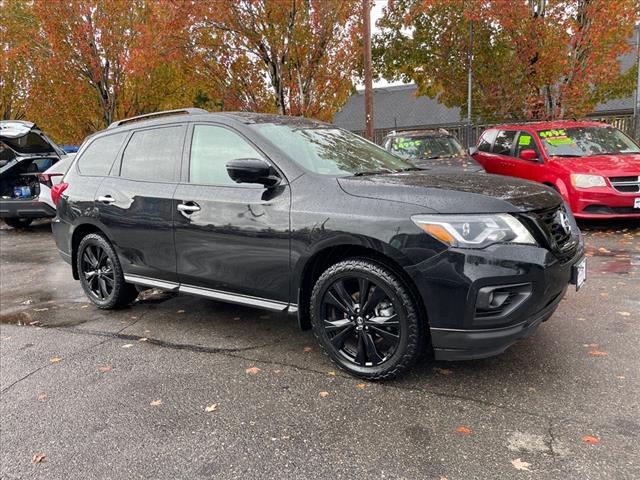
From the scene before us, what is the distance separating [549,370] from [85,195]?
4206mm

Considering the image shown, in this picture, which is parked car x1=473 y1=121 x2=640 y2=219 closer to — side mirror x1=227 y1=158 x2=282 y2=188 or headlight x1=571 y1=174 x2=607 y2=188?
headlight x1=571 y1=174 x2=607 y2=188

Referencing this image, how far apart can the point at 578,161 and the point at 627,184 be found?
836mm

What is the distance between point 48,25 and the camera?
14453 mm

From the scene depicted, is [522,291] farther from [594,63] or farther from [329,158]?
[594,63]

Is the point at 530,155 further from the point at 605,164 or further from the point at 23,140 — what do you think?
the point at 23,140

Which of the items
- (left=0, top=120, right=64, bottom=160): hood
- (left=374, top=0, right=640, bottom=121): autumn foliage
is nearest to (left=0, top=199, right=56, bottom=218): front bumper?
(left=0, top=120, right=64, bottom=160): hood

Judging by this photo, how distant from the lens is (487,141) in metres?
10.2

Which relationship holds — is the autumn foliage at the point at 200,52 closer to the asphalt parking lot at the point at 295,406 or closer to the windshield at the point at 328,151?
the windshield at the point at 328,151

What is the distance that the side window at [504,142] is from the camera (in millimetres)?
9180

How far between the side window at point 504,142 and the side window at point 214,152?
671cm

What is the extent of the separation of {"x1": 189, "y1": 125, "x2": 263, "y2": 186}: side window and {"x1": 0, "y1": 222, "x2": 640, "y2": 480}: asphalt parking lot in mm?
1306

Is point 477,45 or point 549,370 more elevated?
point 477,45

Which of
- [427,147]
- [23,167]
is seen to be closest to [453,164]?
[427,147]

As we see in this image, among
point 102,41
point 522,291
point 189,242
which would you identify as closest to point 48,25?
point 102,41
